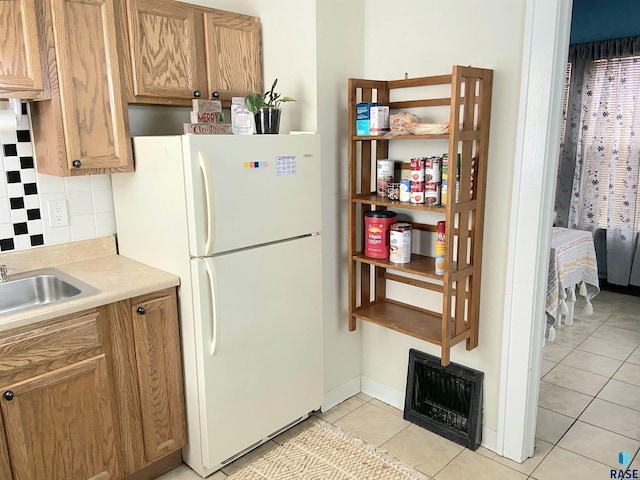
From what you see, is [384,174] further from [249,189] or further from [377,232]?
A: [249,189]

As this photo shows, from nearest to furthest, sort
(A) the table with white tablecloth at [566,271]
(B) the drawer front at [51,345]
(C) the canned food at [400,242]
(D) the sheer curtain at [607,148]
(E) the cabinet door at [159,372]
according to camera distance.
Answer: (B) the drawer front at [51,345]
(E) the cabinet door at [159,372]
(C) the canned food at [400,242]
(A) the table with white tablecloth at [566,271]
(D) the sheer curtain at [607,148]

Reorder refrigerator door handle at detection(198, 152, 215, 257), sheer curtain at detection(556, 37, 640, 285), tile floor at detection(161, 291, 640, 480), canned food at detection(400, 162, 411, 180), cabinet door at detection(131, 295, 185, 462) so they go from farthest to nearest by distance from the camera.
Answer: sheer curtain at detection(556, 37, 640, 285) → canned food at detection(400, 162, 411, 180) → tile floor at detection(161, 291, 640, 480) → cabinet door at detection(131, 295, 185, 462) → refrigerator door handle at detection(198, 152, 215, 257)

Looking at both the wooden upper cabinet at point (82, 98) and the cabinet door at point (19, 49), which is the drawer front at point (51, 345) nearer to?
the wooden upper cabinet at point (82, 98)

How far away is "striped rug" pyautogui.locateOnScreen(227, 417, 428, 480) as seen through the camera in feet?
7.27

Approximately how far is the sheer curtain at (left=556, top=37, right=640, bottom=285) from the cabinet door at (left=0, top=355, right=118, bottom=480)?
4.28m

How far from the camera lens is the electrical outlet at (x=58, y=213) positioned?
226cm

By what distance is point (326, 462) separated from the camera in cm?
231

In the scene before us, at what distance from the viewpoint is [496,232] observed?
2.22 metres

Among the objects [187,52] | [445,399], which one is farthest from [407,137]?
[445,399]

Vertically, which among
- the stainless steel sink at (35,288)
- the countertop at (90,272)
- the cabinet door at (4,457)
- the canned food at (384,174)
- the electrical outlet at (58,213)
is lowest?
the cabinet door at (4,457)

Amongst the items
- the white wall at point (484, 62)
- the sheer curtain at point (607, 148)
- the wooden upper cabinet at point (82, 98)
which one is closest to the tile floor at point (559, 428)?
the white wall at point (484, 62)

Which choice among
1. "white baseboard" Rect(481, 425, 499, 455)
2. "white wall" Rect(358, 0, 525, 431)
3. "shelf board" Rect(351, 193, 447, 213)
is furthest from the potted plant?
"white baseboard" Rect(481, 425, 499, 455)

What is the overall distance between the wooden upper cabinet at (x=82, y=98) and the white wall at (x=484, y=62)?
1.25m

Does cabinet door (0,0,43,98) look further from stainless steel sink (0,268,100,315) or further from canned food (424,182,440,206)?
canned food (424,182,440,206)
